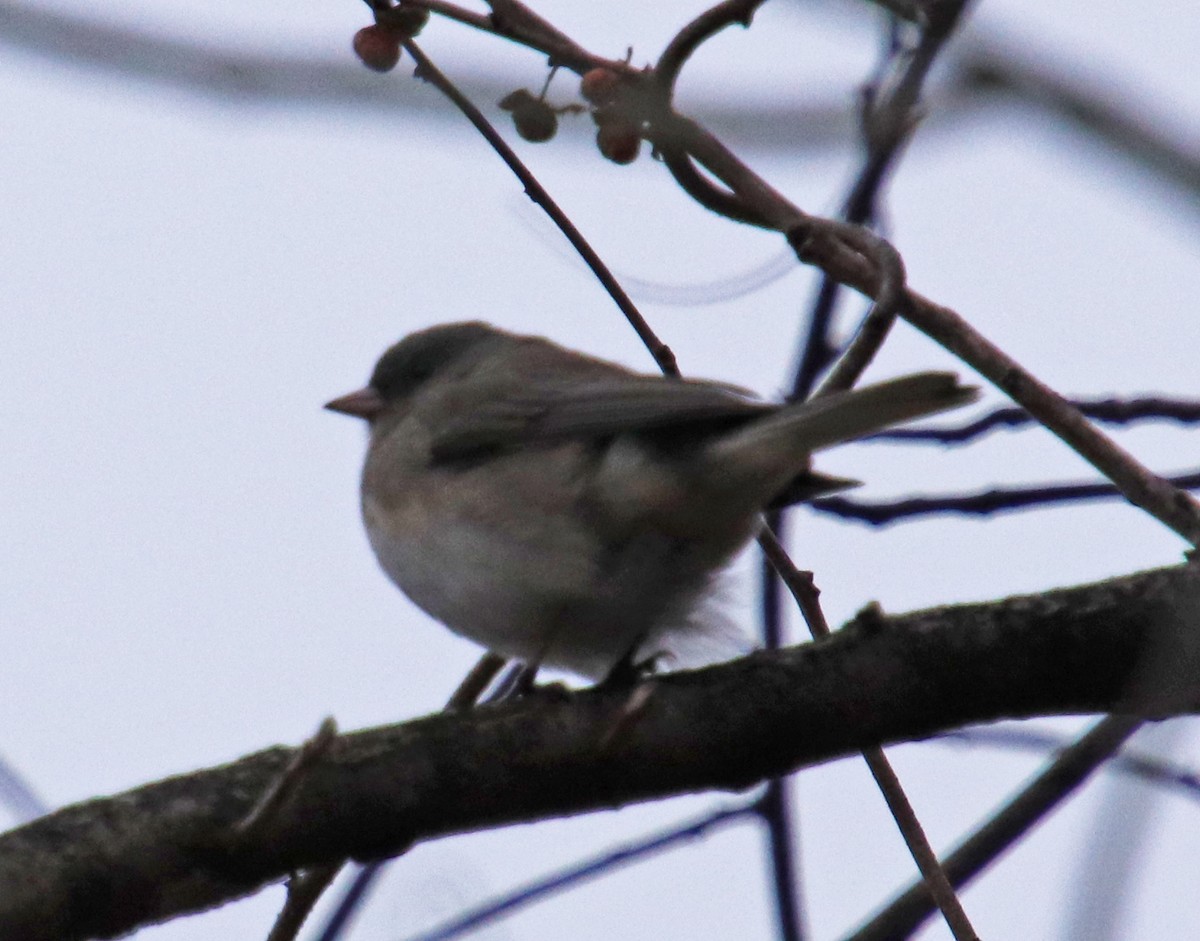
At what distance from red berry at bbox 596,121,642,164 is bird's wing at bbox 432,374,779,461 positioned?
60 cm

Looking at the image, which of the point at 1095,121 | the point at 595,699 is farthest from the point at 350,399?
the point at 1095,121

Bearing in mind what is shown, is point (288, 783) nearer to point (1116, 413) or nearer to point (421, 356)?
point (1116, 413)

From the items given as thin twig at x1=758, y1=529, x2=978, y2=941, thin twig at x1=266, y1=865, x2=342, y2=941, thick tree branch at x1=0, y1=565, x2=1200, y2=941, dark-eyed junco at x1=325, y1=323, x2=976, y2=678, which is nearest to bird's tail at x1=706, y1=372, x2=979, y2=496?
dark-eyed junco at x1=325, y1=323, x2=976, y2=678

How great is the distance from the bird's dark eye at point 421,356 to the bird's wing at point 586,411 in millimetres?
648

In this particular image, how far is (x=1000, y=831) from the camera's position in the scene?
272cm

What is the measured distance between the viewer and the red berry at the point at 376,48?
2.29 m

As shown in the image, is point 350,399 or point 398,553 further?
point 350,399

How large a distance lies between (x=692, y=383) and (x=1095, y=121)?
A: 1878 mm

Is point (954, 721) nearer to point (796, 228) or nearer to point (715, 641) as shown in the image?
point (796, 228)

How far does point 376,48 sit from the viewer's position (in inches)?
90.4

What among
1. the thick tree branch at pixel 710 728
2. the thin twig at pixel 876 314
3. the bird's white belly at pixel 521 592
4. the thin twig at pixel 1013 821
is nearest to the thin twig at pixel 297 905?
the thick tree branch at pixel 710 728

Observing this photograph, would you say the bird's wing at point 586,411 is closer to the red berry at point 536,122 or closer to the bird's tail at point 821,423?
the bird's tail at point 821,423

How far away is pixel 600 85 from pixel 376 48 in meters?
0.37

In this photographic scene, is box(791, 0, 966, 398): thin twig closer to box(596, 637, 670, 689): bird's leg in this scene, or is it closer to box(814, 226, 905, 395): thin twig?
box(814, 226, 905, 395): thin twig
